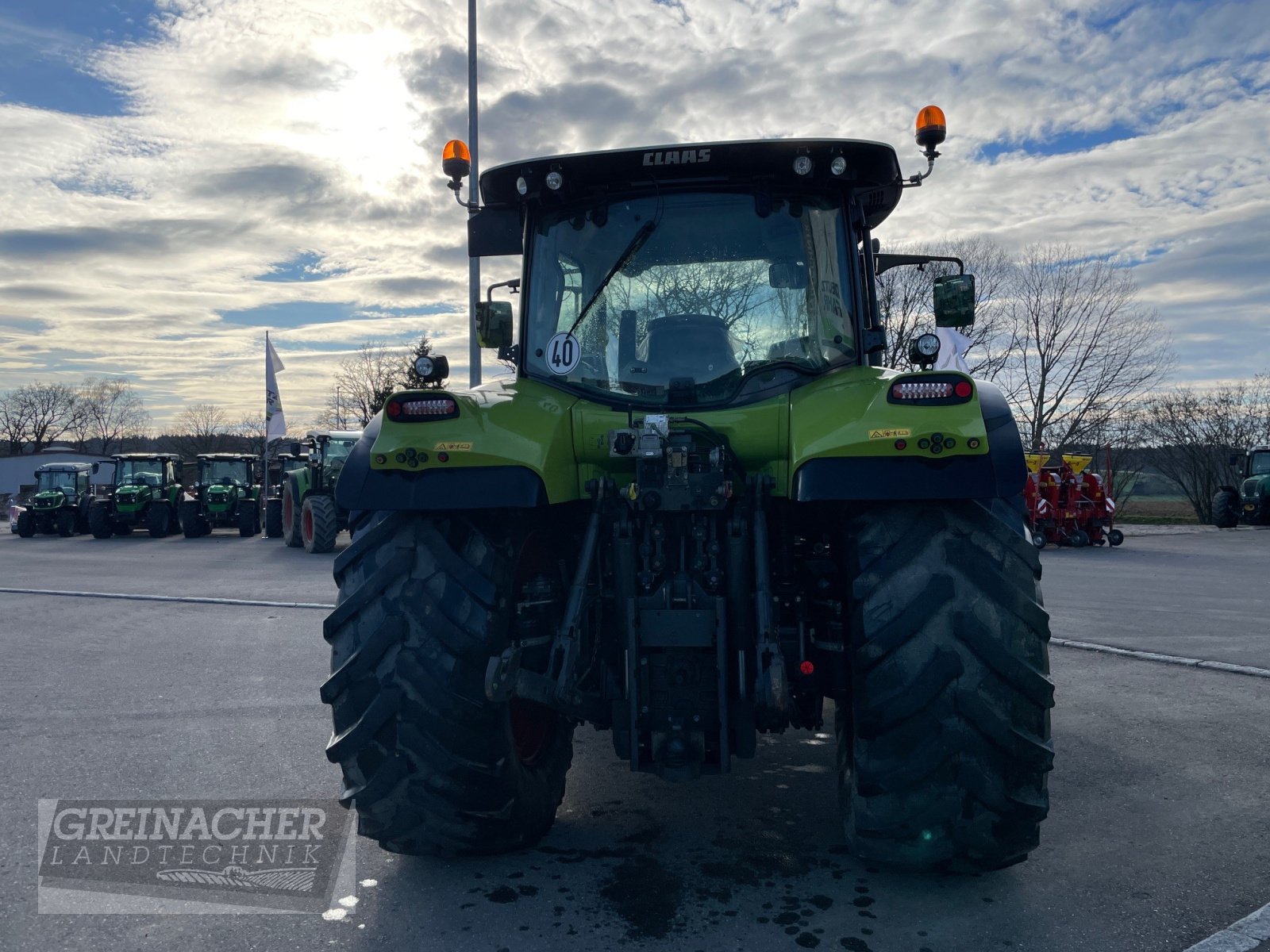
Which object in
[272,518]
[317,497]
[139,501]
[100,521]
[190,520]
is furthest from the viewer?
[139,501]

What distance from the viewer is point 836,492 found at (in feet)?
10.6

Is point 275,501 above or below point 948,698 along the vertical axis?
above

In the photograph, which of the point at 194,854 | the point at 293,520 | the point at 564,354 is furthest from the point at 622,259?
the point at 293,520

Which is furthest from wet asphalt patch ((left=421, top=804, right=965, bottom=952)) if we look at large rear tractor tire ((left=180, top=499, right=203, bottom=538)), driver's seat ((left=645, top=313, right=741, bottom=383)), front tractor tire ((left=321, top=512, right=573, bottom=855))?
large rear tractor tire ((left=180, top=499, right=203, bottom=538))

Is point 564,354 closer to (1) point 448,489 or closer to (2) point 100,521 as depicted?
(1) point 448,489

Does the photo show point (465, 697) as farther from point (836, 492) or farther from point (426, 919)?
point (836, 492)

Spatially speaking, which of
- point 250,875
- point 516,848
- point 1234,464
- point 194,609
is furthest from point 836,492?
point 1234,464

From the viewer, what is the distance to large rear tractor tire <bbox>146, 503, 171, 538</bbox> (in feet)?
85.9

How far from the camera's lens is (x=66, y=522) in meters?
29.4

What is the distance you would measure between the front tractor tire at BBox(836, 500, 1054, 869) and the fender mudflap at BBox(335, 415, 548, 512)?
1.18 metres

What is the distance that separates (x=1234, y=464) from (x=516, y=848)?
101ft

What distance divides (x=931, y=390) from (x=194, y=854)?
3.29 m

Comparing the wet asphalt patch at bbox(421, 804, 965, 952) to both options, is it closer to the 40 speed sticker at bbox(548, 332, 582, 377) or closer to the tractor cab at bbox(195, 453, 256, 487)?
the 40 speed sticker at bbox(548, 332, 582, 377)

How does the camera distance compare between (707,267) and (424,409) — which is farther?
(707,267)
